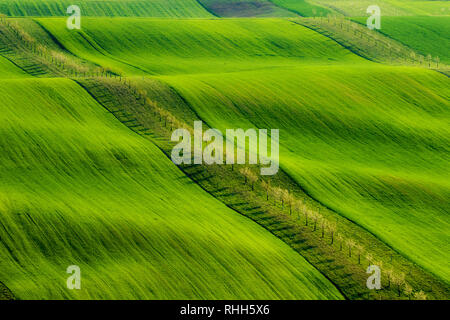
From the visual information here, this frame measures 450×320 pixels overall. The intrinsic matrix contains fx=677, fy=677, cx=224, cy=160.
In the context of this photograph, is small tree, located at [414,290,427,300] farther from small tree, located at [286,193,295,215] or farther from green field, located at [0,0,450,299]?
small tree, located at [286,193,295,215]

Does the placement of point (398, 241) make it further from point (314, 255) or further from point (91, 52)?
point (91, 52)

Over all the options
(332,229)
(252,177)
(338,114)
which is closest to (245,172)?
(252,177)

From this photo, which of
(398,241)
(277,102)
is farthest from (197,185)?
(277,102)

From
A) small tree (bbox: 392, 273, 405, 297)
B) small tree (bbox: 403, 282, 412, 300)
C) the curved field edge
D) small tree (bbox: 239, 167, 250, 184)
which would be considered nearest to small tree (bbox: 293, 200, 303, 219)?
the curved field edge

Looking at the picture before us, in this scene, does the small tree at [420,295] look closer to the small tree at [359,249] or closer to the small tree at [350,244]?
the small tree at [359,249]

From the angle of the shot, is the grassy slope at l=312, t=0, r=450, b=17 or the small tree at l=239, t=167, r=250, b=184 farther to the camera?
the grassy slope at l=312, t=0, r=450, b=17

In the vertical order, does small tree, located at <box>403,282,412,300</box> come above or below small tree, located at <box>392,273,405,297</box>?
below

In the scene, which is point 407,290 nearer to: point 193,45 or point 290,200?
point 290,200
